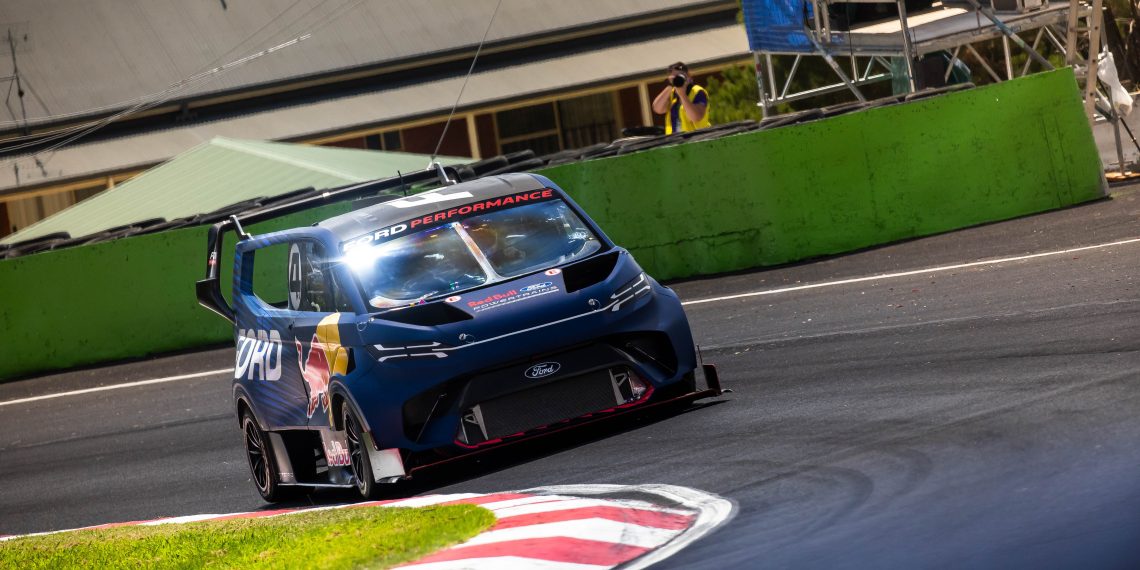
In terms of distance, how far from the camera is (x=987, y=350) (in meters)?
10.2

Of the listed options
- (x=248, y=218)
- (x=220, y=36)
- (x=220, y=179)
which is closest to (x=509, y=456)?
(x=248, y=218)

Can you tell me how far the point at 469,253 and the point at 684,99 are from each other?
35.7ft

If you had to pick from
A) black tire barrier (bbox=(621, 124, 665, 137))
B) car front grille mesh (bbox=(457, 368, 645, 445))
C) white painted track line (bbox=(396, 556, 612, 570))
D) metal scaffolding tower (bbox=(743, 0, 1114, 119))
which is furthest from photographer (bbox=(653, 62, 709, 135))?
white painted track line (bbox=(396, 556, 612, 570))

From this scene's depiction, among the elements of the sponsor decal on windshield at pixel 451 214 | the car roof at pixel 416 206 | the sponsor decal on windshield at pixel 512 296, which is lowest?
the sponsor decal on windshield at pixel 512 296

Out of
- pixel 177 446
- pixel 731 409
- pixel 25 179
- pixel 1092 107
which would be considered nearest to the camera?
pixel 731 409

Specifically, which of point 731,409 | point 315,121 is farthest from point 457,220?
point 315,121

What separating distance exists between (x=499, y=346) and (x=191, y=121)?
1170 inches

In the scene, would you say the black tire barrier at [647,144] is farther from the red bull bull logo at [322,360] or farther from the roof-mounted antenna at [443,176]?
the red bull bull logo at [322,360]

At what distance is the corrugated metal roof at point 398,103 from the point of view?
35875mm

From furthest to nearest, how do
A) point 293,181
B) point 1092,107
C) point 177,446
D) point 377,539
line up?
point 293,181 → point 1092,107 → point 177,446 → point 377,539

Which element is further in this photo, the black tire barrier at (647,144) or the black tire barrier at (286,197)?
the black tire barrier at (286,197)

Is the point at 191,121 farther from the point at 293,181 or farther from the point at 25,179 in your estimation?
the point at 293,181

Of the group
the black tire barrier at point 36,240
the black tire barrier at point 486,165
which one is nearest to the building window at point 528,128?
the black tire barrier at point 36,240

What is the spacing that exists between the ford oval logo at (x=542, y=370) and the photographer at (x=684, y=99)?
11234 mm
